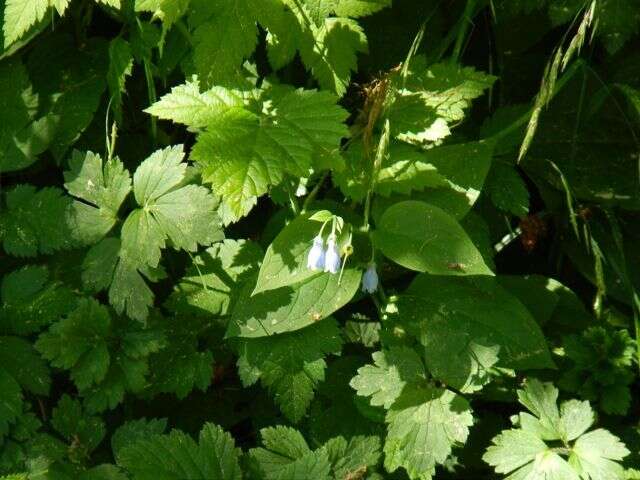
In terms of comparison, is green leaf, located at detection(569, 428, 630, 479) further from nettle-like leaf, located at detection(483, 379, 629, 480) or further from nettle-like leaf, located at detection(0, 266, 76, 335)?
nettle-like leaf, located at detection(0, 266, 76, 335)

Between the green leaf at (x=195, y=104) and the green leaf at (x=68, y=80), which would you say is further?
the green leaf at (x=68, y=80)

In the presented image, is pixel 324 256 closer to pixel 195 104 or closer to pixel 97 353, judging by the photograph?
pixel 195 104

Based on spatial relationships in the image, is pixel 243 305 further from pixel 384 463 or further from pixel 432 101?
pixel 432 101

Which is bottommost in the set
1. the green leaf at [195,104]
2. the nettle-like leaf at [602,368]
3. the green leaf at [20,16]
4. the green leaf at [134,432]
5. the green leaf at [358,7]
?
the nettle-like leaf at [602,368]

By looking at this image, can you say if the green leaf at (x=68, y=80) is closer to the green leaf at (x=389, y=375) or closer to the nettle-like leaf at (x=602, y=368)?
the green leaf at (x=389, y=375)

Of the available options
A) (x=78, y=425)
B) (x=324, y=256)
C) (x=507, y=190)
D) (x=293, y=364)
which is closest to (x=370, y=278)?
(x=324, y=256)

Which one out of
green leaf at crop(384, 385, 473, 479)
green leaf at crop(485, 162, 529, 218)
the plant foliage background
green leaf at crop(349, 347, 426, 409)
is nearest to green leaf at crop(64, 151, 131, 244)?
the plant foliage background

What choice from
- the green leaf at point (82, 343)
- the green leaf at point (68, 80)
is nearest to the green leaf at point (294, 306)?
the green leaf at point (82, 343)
